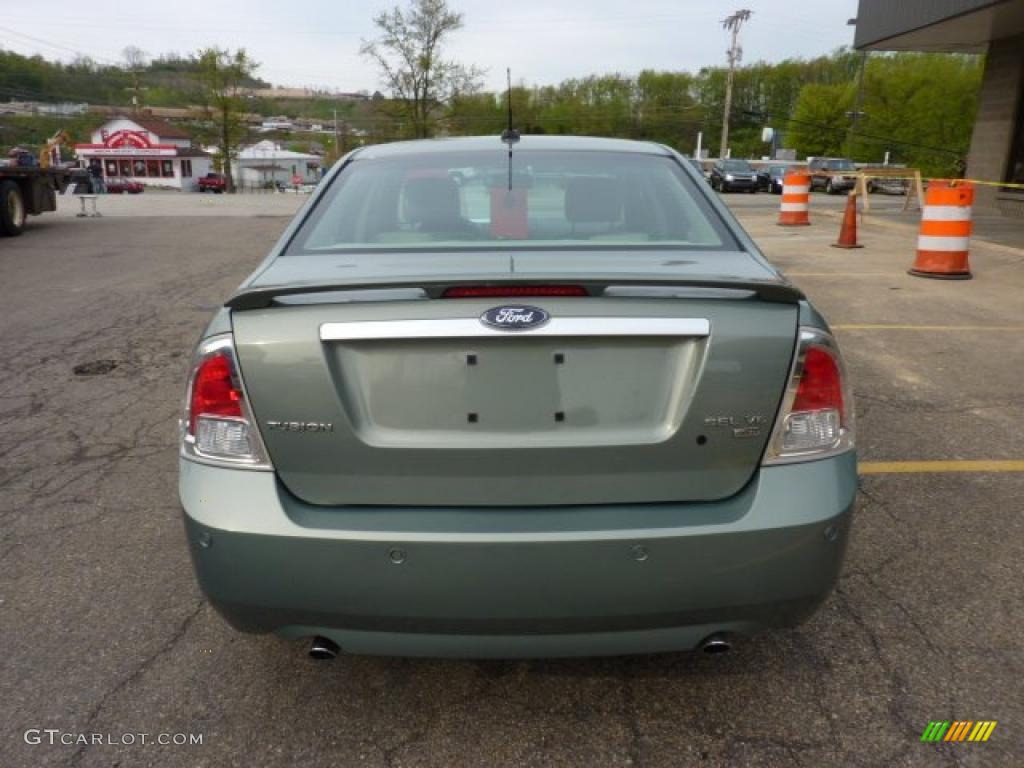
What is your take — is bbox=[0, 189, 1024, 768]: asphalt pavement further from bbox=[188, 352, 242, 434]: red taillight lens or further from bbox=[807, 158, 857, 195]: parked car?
bbox=[807, 158, 857, 195]: parked car

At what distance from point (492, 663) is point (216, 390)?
1.26 m

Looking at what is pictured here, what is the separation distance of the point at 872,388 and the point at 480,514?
4206mm

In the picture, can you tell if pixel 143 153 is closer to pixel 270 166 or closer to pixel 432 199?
pixel 270 166

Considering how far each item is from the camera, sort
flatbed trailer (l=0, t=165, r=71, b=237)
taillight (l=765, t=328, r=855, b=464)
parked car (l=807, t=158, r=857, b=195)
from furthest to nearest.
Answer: parked car (l=807, t=158, r=857, b=195), flatbed trailer (l=0, t=165, r=71, b=237), taillight (l=765, t=328, r=855, b=464)

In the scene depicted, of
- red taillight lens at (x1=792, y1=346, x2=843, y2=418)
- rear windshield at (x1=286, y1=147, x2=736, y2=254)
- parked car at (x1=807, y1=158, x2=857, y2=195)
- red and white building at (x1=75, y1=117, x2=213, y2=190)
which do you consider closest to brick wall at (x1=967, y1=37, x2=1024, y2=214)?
parked car at (x1=807, y1=158, x2=857, y2=195)

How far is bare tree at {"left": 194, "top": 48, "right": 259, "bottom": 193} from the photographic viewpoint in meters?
57.1

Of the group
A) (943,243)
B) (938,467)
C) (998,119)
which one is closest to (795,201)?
(998,119)

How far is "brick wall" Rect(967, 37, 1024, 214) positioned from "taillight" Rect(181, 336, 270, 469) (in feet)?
66.4

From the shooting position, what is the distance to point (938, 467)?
161 inches

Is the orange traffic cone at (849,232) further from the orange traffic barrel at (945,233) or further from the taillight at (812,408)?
the taillight at (812,408)

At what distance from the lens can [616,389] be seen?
199 cm

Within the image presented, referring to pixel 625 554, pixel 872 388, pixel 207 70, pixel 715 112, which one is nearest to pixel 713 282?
pixel 625 554

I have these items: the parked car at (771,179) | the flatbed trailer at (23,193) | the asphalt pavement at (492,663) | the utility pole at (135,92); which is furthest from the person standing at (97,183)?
the utility pole at (135,92)

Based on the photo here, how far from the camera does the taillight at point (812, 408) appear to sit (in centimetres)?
204
